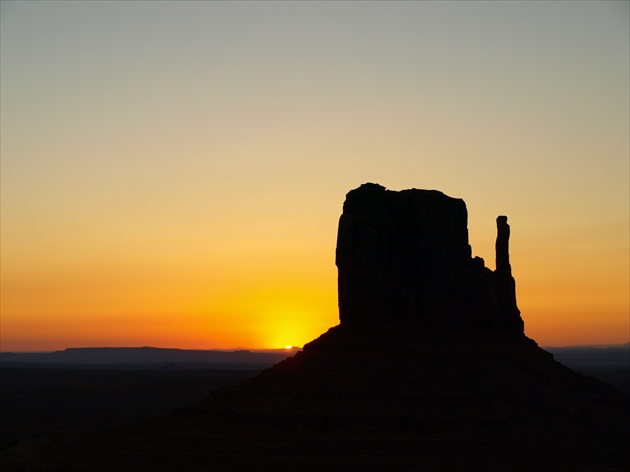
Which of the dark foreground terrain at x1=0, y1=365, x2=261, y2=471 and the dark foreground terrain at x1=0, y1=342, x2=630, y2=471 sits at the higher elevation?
the dark foreground terrain at x1=0, y1=365, x2=261, y2=471

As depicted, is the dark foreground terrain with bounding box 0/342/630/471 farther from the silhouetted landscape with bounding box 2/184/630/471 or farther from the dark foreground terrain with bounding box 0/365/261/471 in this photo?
the dark foreground terrain with bounding box 0/365/261/471

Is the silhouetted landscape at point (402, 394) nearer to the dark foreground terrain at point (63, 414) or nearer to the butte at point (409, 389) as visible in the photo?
the butte at point (409, 389)

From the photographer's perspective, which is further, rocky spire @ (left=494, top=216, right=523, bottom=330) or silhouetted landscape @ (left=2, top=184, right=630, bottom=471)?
rocky spire @ (left=494, top=216, right=523, bottom=330)

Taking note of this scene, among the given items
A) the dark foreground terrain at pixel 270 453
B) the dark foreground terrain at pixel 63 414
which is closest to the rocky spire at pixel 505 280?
the dark foreground terrain at pixel 270 453

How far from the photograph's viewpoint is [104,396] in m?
190

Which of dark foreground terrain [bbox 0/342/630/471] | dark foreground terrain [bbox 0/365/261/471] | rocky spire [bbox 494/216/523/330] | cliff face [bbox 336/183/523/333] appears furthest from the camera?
rocky spire [bbox 494/216/523/330]

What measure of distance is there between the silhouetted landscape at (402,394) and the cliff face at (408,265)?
0.11m

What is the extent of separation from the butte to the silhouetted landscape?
131mm

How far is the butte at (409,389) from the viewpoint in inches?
2864

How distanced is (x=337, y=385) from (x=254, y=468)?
1105cm

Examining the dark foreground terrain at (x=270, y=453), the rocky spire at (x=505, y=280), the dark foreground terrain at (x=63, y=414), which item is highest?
the rocky spire at (x=505, y=280)

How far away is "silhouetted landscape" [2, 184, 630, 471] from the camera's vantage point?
7281 cm

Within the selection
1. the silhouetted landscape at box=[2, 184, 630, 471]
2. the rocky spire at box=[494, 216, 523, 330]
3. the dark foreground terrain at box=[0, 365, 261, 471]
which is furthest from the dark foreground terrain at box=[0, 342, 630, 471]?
the rocky spire at box=[494, 216, 523, 330]

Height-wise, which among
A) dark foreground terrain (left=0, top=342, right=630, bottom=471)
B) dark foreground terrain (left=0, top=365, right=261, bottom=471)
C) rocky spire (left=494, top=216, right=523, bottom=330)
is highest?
rocky spire (left=494, top=216, right=523, bottom=330)
